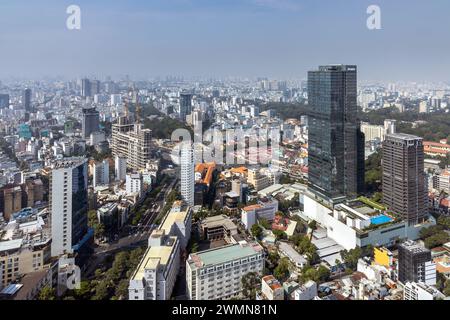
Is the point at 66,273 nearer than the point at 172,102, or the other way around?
the point at 66,273

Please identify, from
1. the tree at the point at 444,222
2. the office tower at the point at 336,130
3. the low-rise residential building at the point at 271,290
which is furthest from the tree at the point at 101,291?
the tree at the point at 444,222

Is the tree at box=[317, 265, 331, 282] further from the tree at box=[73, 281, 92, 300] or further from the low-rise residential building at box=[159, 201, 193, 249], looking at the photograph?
the tree at box=[73, 281, 92, 300]

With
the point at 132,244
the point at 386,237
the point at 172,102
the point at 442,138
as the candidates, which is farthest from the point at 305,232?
the point at 172,102

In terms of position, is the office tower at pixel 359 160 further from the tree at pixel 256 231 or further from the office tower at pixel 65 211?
the office tower at pixel 65 211

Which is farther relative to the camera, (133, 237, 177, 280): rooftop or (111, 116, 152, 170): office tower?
(111, 116, 152, 170): office tower

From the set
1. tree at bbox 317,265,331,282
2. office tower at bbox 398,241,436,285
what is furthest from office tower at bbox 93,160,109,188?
office tower at bbox 398,241,436,285
